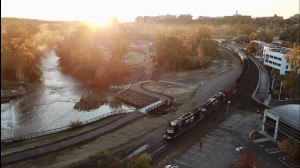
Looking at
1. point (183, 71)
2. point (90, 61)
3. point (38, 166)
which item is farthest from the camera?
point (183, 71)


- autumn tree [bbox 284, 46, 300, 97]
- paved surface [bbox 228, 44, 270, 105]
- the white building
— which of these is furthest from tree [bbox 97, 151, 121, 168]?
the white building

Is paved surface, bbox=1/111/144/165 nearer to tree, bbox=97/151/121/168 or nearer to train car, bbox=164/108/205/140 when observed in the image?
train car, bbox=164/108/205/140

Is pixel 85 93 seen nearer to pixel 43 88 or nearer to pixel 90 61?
pixel 43 88

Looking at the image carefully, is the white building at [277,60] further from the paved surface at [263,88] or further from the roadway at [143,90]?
the roadway at [143,90]

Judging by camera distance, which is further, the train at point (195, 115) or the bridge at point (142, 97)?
the bridge at point (142, 97)

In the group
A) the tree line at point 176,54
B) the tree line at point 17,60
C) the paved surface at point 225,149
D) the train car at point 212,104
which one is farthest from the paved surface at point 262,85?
the tree line at point 17,60

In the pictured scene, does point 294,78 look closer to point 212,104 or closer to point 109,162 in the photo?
point 212,104

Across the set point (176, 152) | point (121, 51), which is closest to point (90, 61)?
point (121, 51)
